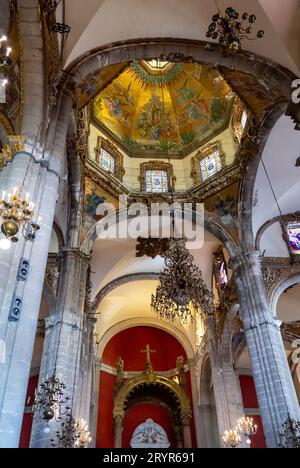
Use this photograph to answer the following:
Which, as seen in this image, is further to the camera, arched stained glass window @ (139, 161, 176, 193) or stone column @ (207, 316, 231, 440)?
arched stained glass window @ (139, 161, 176, 193)

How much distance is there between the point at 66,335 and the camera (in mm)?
10336

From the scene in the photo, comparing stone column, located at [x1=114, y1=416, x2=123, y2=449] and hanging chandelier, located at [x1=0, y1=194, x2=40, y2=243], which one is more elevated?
stone column, located at [x1=114, y1=416, x2=123, y2=449]

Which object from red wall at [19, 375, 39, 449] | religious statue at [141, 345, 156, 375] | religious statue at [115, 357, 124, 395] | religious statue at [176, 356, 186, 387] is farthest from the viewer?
religious statue at [141, 345, 156, 375]

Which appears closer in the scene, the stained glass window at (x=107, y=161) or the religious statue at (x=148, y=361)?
the stained glass window at (x=107, y=161)

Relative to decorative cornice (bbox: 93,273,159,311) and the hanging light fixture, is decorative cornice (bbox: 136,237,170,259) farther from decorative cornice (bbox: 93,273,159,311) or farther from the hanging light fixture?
the hanging light fixture

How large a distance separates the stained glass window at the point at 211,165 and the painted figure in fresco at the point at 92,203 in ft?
15.1

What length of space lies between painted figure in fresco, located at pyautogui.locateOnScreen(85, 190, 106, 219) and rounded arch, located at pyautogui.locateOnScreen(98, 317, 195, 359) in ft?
30.0

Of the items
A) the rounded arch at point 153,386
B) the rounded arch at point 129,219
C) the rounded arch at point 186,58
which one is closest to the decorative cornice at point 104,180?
the rounded arch at point 129,219

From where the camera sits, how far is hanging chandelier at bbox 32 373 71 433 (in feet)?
26.6

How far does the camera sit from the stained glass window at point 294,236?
563 inches

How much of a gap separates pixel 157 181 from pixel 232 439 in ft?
33.6

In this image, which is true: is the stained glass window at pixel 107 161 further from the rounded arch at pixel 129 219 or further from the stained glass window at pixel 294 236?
the stained glass window at pixel 294 236

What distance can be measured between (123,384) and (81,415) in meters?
6.44

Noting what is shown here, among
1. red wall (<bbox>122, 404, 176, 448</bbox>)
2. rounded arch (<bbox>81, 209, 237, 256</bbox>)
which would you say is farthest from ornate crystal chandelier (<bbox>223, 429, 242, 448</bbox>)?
red wall (<bbox>122, 404, 176, 448</bbox>)
